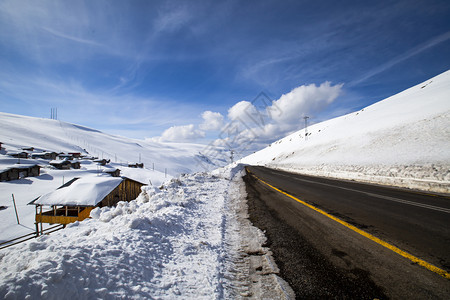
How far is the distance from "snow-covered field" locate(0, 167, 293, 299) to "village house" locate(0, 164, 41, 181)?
53779 millimetres

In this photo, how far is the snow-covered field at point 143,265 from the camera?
2291mm

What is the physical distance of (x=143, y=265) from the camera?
315cm

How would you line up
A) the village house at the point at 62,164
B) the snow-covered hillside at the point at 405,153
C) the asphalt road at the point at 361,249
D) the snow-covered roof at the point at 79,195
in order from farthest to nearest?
the village house at the point at 62,164, the snow-covered roof at the point at 79,195, the snow-covered hillside at the point at 405,153, the asphalt road at the point at 361,249

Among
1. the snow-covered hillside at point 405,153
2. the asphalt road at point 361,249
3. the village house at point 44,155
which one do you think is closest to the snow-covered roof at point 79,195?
the asphalt road at point 361,249

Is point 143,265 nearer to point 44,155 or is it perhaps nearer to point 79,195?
point 79,195

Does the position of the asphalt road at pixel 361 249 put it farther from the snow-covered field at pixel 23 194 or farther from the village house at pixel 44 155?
the village house at pixel 44 155

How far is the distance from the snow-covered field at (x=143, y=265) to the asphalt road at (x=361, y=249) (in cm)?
47

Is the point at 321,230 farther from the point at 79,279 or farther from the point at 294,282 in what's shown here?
the point at 79,279

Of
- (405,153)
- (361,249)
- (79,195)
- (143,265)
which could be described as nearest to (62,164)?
(79,195)

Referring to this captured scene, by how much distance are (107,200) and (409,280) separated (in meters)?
20.5

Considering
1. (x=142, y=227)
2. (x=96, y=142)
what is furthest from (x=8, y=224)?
(x=96, y=142)

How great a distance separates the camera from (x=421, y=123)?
77.4ft

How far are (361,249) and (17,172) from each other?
203 ft

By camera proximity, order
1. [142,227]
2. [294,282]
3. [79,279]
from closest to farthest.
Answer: [79,279], [294,282], [142,227]
